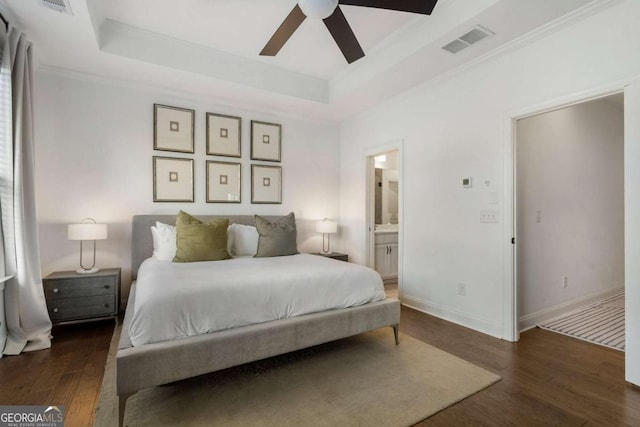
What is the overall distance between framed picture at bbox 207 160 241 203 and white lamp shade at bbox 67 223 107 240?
131 centimetres

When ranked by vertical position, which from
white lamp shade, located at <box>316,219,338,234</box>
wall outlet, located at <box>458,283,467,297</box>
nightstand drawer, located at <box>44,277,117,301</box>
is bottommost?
wall outlet, located at <box>458,283,467,297</box>

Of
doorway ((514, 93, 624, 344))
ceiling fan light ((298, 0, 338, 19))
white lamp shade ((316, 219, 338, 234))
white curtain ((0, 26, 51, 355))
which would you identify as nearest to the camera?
ceiling fan light ((298, 0, 338, 19))

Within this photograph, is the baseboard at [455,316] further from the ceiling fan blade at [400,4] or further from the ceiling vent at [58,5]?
the ceiling vent at [58,5]

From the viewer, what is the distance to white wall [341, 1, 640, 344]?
92.4 inches

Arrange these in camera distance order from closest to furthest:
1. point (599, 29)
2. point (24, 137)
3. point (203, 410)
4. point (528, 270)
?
point (203, 410) → point (599, 29) → point (24, 137) → point (528, 270)

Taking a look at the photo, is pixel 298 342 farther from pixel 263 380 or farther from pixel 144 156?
pixel 144 156

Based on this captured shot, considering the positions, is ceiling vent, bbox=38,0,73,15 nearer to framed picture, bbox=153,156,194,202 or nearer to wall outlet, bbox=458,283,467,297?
framed picture, bbox=153,156,194,202

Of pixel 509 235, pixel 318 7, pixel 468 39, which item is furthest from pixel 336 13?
pixel 509 235

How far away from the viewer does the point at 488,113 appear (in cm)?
307

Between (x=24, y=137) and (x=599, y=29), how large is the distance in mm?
4811

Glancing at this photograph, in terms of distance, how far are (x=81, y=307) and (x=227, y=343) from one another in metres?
2.06

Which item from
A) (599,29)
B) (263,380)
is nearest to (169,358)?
(263,380)

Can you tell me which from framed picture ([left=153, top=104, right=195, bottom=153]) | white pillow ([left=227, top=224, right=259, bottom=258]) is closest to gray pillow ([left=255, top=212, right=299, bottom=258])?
white pillow ([left=227, top=224, right=259, bottom=258])

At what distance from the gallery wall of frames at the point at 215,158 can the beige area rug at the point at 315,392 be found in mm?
2122
